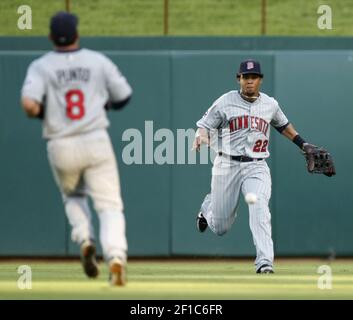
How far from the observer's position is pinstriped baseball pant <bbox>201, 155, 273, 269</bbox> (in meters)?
11.3

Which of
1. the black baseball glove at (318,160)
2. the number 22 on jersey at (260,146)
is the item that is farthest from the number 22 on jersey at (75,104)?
the black baseball glove at (318,160)

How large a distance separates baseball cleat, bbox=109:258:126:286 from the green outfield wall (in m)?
7.08

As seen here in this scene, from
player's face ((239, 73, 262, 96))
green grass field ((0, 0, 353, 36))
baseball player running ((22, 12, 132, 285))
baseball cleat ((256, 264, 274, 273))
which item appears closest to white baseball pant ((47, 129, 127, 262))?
baseball player running ((22, 12, 132, 285))

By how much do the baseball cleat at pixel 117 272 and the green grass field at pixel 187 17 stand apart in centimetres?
955

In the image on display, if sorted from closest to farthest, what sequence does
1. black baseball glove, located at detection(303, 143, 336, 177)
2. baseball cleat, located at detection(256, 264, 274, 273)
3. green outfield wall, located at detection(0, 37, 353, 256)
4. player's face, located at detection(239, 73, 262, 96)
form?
baseball cleat, located at detection(256, 264, 274, 273)
player's face, located at detection(239, 73, 262, 96)
black baseball glove, located at detection(303, 143, 336, 177)
green outfield wall, located at detection(0, 37, 353, 256)

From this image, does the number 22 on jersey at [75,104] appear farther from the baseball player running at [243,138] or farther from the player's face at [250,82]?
the player's face at [250,82]

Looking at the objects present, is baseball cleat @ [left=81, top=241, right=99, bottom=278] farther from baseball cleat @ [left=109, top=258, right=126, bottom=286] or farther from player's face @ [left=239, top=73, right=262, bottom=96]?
player's face @ [left=239, top=73, right=262, bottom=96]

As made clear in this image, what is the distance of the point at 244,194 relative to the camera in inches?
470

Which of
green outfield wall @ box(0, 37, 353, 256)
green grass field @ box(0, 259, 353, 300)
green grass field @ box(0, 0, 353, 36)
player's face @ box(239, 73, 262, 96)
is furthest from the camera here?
green grass field @ box(0, 0, 353, 36)

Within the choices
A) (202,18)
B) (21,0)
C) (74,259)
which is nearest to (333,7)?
(202,18)

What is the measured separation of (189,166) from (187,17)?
4125mm

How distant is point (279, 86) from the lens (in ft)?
51.4
